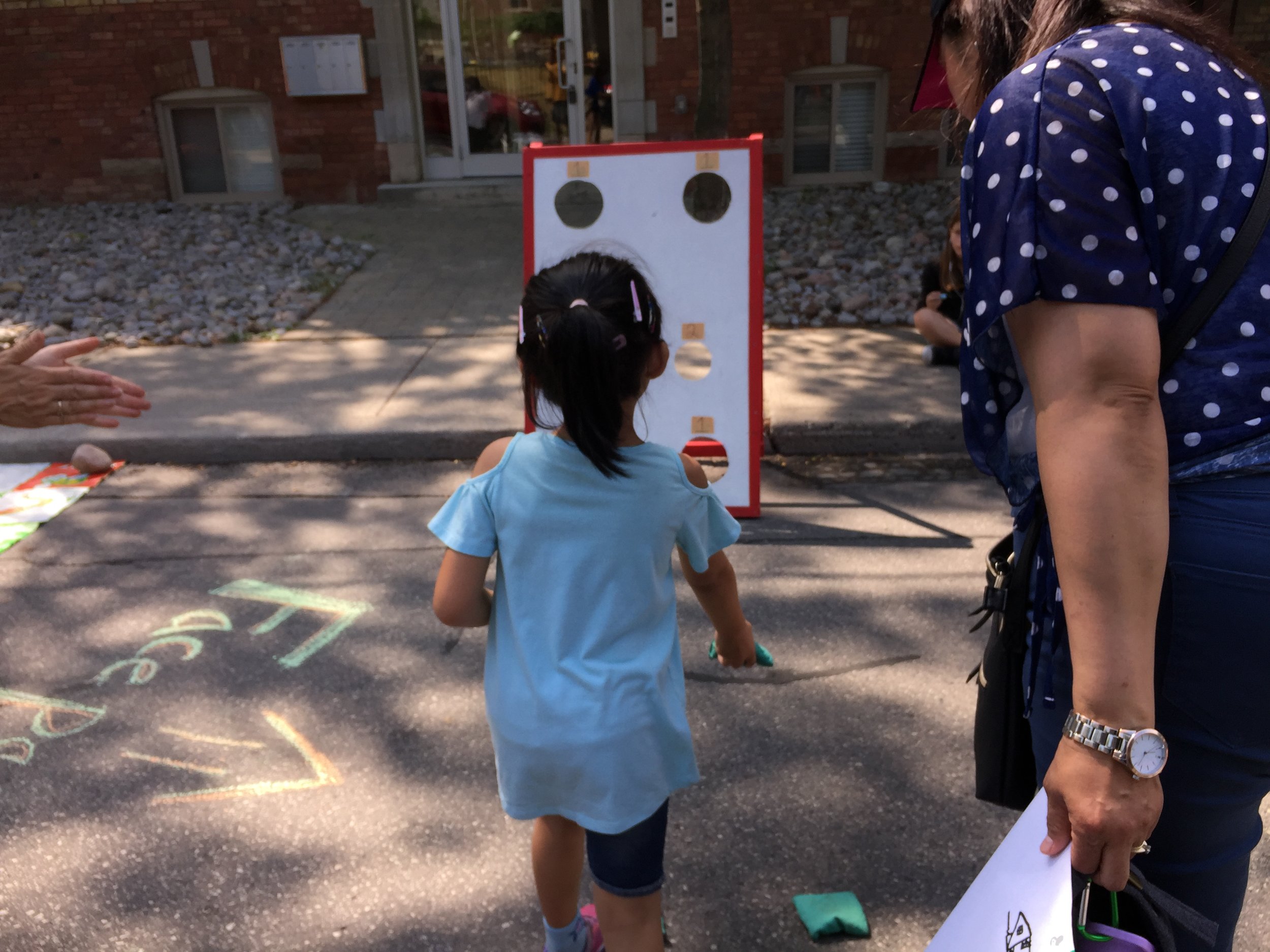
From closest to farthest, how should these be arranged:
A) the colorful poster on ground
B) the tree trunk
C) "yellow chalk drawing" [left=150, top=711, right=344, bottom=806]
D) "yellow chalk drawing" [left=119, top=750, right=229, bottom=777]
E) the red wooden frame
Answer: "yellow chalk drawing" [left=150, top=711, right=344, bottom=806]
"yellow chalk drawing" [left=119, top=750, right=229, bottom=777]
the red wooden frame
the colorful poster on ground
the tree trunk

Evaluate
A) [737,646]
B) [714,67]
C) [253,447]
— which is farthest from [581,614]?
[714,67]

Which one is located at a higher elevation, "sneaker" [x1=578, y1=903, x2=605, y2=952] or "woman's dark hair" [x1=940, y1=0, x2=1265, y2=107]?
"woman's dark hair" [x1=940, y1=0, x2=1265, y2=107]

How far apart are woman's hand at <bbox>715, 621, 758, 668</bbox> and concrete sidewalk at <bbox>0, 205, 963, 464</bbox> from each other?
141 inches

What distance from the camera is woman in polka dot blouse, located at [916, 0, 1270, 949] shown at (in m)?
1.12

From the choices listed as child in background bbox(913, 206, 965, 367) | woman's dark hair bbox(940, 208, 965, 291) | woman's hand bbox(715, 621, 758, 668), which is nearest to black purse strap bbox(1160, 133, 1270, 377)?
woman's hand bbox(715, 621, 758, 668)

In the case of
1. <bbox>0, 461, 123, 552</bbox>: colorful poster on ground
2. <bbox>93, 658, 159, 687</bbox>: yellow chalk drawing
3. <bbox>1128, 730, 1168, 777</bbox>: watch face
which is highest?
<bbox>1128, 730, 1168, 777</bbox>: watch face

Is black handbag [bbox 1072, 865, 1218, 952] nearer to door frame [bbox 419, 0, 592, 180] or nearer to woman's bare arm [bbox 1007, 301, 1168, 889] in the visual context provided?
woman's bare arm [bbox 1007, 301, 1168, 889]

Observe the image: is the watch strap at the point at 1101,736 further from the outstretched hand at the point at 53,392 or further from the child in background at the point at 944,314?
the child in background at the point at 944,314

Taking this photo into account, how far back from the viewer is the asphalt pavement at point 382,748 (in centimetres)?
246

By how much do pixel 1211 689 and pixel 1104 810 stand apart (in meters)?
0.20

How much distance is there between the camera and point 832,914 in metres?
2.38

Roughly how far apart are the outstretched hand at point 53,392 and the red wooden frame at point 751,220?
1928 mm

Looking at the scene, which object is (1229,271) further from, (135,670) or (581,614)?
(135,670)

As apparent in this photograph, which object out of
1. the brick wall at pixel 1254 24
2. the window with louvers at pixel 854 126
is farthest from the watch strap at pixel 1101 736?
the brick wall at pixel 1254 24
